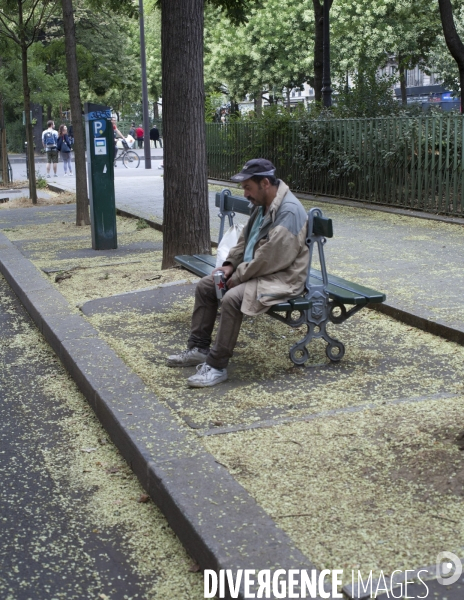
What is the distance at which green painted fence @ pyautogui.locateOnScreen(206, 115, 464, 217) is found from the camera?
12.9 m

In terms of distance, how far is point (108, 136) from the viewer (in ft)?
34.8

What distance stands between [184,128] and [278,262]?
12.3 ft

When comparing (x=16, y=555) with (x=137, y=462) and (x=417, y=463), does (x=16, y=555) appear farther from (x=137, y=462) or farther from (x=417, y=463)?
(x=417, y=463)

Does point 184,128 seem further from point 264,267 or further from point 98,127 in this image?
point 264,267

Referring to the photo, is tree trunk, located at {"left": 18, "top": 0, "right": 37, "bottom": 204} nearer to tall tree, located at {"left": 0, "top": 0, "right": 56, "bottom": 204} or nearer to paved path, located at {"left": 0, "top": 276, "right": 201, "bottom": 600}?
tall tree, located at {"left": 0, "top": 0, "right": 56, "bottom": 204}

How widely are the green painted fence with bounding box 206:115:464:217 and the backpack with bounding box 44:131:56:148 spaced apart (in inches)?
468

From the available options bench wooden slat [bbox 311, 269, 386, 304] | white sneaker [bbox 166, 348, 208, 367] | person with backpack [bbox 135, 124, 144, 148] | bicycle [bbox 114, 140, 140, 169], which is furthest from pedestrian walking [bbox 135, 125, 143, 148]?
white sneaker [bbox 166, 348, 208, 367]

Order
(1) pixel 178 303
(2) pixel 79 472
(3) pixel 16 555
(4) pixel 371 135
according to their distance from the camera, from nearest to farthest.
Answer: (3) pixel 16 555 → (2) pixel 79 472 → (1) pixel 178 303 → (4) pixel 371 135

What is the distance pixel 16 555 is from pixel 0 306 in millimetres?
5208

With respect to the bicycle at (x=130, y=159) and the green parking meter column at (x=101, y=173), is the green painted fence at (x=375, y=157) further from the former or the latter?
the bicycle at (x=130, y=159)

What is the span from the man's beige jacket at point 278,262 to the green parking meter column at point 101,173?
19.1 ft

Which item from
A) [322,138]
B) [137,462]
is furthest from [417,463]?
[322,138]

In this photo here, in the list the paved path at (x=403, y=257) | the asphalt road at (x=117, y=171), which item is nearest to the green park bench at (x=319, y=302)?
the paved path at (x=403, y=257)

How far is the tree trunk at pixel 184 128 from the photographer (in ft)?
27.3
